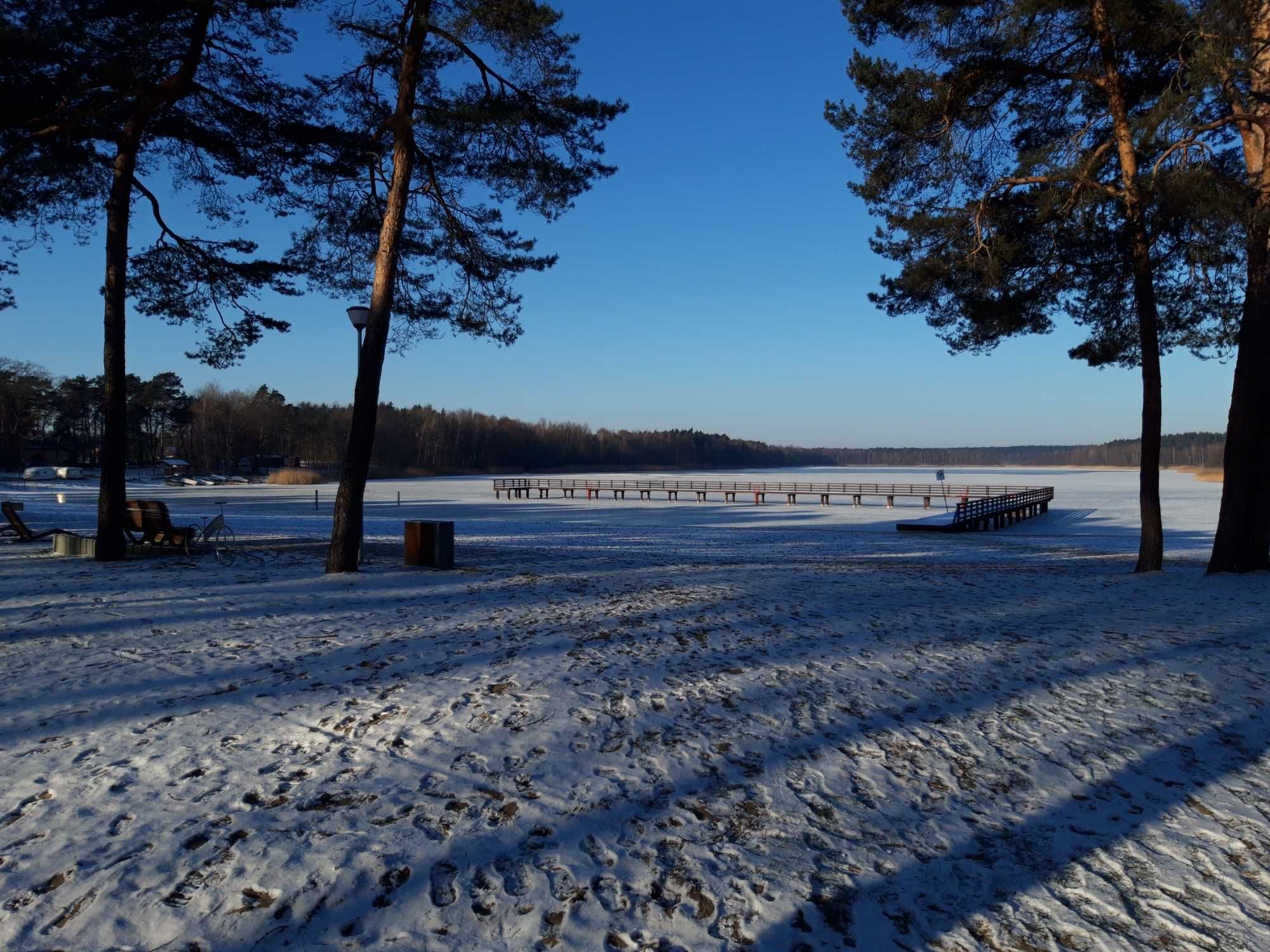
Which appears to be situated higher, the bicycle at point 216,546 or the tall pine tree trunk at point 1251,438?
the tall pine tree trunk at point 1251,438

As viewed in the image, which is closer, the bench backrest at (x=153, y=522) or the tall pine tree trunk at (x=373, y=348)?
the tall pine tree trunk at (x=373, y=348)

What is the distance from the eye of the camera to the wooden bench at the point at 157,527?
449 inches

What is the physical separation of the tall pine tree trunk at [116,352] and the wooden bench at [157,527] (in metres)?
0.54

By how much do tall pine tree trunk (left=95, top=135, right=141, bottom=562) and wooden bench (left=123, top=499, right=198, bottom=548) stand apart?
0.54 metres

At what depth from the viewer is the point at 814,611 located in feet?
25.0

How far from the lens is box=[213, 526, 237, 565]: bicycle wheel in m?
10.9

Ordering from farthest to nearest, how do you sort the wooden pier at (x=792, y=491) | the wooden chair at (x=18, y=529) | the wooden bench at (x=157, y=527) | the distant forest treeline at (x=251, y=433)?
the distant forest treeline at (x=251, y=433) → the wooden pier at (x=792, y=491) → the wooden chair at (x=18, y=529) → the wooden bench at (x=157, y=527)

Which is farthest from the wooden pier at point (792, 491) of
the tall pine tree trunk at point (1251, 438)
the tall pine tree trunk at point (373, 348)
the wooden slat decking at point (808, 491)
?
the tall pine tree trunk at point (373, 348)

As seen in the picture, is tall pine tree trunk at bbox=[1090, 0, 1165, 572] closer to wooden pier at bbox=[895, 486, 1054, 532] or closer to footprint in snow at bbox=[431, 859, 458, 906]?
footprint in snow at bbox=[431, 859, 458, 906]

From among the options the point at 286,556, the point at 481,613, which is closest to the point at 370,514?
the point at 286,556

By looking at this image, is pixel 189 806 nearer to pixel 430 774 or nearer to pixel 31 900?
pixel 31 900

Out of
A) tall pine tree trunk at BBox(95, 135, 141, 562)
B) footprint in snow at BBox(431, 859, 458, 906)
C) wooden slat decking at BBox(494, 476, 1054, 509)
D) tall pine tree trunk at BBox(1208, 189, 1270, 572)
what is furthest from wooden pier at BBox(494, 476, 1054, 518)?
footprint in snow at BBox(431, 859, 458, 906)

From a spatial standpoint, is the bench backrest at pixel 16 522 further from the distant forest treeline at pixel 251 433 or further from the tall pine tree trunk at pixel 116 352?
the distant forest treeline at pixel 251 433

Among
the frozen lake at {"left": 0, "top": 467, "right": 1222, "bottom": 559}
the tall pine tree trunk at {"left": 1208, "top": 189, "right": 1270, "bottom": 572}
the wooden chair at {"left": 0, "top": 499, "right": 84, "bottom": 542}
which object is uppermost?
the tall pine tree trunk at {"left": 1208, "top": 189, "right": 1270, "bottom": 572}
